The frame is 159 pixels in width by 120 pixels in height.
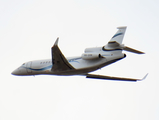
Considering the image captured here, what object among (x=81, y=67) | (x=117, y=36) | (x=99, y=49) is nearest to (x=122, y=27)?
(x=117, y=36)

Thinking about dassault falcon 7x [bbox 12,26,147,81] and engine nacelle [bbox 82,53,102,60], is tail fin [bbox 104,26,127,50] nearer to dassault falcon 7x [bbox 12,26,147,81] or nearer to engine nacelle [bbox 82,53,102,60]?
dassault falcon 7x [bbox 12,26,147,81]

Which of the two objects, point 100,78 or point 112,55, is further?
point 100,78

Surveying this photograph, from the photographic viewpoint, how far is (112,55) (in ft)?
85.5

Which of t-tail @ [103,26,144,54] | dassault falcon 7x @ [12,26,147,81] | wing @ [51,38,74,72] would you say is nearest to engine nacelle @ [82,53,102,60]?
dassault falcon 7x @ [12,26,147,81]

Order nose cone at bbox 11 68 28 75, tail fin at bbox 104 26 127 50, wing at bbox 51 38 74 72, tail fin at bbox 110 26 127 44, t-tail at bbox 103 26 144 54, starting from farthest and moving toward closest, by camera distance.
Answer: nose cone at bbox 11 68 28 75 < tail fin at bbox 110 26 127 44 < tail fin at bbox 104 26 127 50 < t-tail at bbox 103 26 144 54 < wing at bbox 51 38 74 72

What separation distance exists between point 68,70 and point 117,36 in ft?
18.7

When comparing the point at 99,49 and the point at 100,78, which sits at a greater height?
the point at 99,49

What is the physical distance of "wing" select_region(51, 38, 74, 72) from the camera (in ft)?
82.1

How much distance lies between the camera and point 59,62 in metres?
26.6

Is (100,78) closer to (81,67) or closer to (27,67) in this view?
(81,67)

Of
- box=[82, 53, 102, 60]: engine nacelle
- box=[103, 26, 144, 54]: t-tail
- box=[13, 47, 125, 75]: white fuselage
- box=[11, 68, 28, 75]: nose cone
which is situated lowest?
box=[11, 68, 28, 75]: nose cone

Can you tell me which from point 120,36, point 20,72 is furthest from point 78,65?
point 20,72

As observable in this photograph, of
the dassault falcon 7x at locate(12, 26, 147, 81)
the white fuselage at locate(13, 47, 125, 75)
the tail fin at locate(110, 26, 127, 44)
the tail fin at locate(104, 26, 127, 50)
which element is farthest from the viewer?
the tail fin at locate(110, 26, 127, 44)

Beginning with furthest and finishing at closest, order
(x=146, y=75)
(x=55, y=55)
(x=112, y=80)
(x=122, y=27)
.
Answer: (x=112, y=80)
(x=146, y=75)
(x=122, y=27)
(x=55, y=55)
